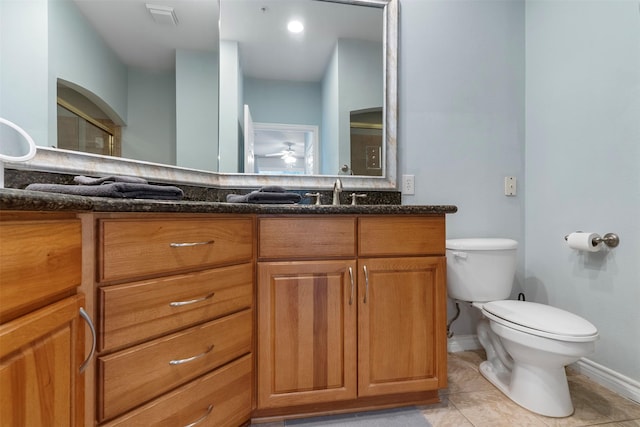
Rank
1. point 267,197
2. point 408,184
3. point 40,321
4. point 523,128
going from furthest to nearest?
point 523,128
point 408,184
point 267,197
point 40,321

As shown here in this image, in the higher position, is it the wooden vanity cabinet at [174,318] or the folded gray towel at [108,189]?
the folded gray towel at [108,189]

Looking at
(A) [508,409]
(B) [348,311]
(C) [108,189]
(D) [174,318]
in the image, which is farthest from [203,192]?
(A) [508,409]

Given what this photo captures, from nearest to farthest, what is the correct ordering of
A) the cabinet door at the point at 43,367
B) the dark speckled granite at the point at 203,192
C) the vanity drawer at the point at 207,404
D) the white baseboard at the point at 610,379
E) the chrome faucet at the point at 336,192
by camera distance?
the cabinet door at the point at 43,367 → the vanity drawer at the point at 207,404 → the dark speckled granite at the point at 203,192 → the white baseboard at the point at 610,379 → the chrome faucet at the point at 336,192

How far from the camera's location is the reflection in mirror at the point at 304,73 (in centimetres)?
159

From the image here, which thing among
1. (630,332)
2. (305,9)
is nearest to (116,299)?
(305,9)

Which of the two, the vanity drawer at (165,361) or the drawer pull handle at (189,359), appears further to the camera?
the drawer pull handle at (189,359)

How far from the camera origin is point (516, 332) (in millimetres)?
1203

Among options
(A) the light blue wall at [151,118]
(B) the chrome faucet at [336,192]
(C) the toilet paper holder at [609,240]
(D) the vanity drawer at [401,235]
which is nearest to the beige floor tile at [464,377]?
(D) the vanity drawer at [401,235]

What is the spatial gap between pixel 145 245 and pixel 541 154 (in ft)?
7.05

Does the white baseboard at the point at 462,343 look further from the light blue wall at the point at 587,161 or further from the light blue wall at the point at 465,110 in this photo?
the light blue wall at the point at 587,161

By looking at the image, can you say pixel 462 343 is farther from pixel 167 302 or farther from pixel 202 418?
pixel 167 302

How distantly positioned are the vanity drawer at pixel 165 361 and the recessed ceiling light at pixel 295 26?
153cm

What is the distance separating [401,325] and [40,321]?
110 centimetres

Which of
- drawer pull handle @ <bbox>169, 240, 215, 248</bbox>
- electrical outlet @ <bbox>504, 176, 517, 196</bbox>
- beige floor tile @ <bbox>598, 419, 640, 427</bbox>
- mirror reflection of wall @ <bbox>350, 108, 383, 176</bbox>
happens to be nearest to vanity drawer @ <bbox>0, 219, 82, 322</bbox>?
drawer pull handle @ <bbox>169, 240, 215, 248</bbox>
